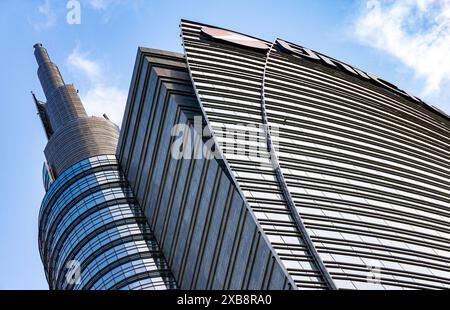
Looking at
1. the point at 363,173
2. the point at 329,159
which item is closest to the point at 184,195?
the point at 329,159

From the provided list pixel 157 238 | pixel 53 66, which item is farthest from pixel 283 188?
pixel 53 66

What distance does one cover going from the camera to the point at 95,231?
9606cm

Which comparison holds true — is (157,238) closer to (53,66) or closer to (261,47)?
(261,47)

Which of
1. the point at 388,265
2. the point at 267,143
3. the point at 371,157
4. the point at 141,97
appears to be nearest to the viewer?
the point at 388,265

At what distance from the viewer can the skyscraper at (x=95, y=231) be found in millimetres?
91500

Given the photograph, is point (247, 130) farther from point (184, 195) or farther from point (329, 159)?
point (184, 195)

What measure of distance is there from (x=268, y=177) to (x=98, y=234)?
32.8 meters

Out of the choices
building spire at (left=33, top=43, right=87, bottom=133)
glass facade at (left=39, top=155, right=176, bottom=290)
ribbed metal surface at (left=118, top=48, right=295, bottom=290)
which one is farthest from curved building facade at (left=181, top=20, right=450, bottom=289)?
building spire at (left=33, top=43, right=87, bottom=133)

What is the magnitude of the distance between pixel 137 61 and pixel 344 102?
82.8 feet

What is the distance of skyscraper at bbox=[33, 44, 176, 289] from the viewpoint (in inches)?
3602
